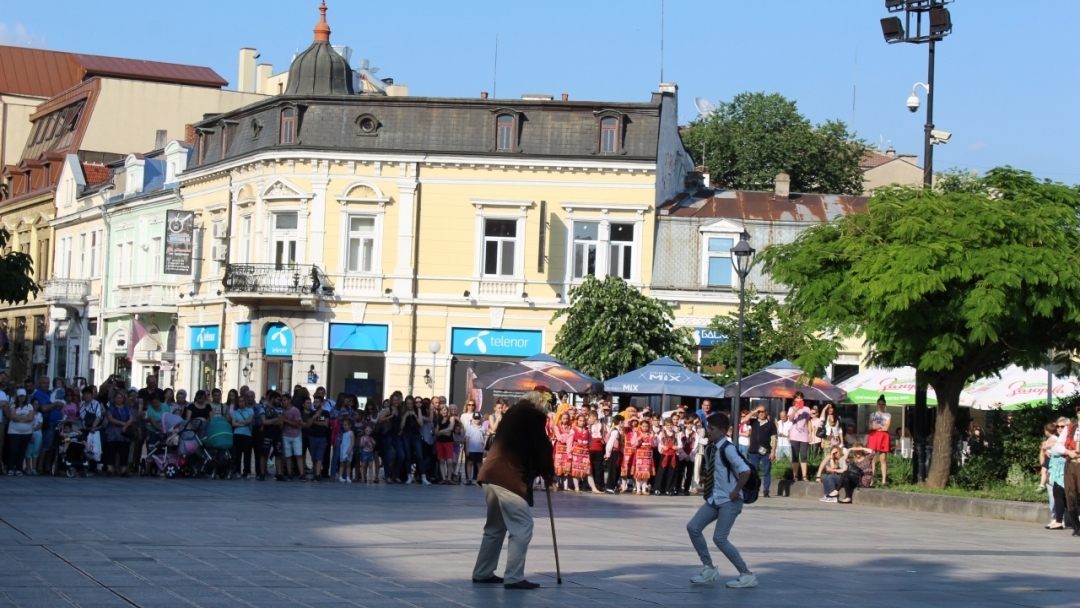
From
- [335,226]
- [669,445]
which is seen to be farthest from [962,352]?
[335,226]

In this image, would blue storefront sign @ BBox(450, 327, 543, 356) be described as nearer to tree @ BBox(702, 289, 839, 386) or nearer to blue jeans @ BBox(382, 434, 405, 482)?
tree @ BBox(702, 289, 839, 386)

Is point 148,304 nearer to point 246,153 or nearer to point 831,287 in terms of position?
point 246,153

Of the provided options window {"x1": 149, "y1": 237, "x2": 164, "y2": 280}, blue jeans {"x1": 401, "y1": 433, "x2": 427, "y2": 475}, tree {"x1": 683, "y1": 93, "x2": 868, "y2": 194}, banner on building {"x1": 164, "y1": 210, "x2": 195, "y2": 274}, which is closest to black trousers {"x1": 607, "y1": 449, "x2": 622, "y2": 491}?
blue jeans {"x1": 401, "y1": 433, "x2": 427, "y2": 475}

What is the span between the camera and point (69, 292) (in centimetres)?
6106

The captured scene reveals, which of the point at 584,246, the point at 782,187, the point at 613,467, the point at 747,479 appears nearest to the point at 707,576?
the point at 747,479

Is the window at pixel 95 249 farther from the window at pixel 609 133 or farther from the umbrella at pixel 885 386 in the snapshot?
the umbrella at pixel 885 386

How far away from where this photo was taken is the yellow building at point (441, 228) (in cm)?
4506

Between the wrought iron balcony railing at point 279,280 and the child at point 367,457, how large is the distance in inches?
670

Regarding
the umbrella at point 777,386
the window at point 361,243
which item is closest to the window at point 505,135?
the window at point 361,243

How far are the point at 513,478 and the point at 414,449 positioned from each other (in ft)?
52.8

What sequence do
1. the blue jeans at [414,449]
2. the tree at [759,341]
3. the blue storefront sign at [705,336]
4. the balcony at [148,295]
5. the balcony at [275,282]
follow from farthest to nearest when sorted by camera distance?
the balcony at [148,295] → the balcony at [275,282] → the blue storefront sign at [705,336] → the tree at [759,341] → the blue jeans at [414,449]

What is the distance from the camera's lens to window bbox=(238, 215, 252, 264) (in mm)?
47438

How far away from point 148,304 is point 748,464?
43.7 meters

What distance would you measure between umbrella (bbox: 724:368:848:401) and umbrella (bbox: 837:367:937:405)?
254 inches
